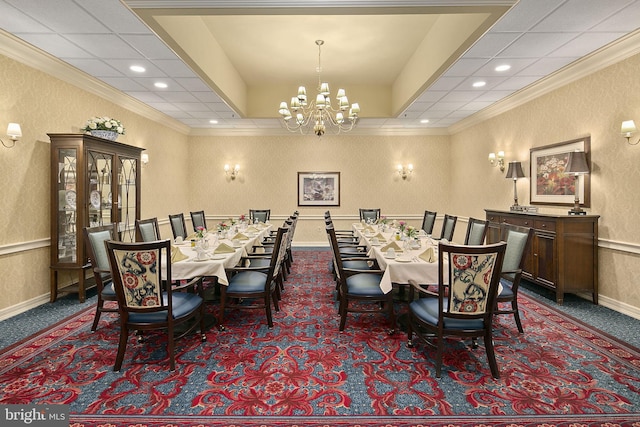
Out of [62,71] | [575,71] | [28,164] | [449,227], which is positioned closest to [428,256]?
[449,227]

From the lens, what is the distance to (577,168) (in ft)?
14.1

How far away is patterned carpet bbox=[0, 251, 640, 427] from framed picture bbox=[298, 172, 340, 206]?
227 inches

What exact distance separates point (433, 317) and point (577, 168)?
3.34 metres

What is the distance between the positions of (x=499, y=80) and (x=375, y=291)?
4.06m

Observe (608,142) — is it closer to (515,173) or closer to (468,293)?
(515,173)

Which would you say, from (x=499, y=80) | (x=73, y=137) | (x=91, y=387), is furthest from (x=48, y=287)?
(x=499, y=80)

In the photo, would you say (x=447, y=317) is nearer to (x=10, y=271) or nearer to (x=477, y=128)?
(x=10, y=271)

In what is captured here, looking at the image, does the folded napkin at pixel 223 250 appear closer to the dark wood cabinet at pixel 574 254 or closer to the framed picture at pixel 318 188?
the dark wood cabinet at pixel 574 254

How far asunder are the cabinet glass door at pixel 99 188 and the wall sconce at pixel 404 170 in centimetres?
675

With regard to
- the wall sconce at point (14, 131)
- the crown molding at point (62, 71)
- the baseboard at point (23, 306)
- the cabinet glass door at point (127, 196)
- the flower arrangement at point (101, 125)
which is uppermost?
the crown molding at point (62, 71)

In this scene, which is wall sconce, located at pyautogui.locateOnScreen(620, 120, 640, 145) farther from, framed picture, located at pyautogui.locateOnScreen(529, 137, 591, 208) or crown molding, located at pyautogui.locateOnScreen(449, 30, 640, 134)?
crown molding, located at pyautogui.locateOnScreen(449, 30, 640, 134)

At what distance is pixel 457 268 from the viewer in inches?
95.0

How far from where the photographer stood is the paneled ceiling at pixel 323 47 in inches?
127

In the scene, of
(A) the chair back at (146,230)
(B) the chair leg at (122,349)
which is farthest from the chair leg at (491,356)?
(A) the chair back at (146,230)
